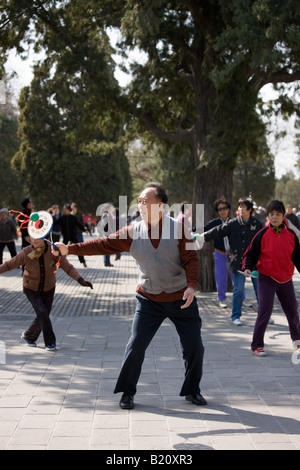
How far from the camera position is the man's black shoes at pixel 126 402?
533cm

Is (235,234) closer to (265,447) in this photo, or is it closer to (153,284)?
(153,284)

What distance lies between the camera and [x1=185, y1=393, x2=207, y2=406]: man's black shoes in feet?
17.9

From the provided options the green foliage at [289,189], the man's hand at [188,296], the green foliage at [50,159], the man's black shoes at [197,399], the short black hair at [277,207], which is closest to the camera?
the man's hand at [188,296]

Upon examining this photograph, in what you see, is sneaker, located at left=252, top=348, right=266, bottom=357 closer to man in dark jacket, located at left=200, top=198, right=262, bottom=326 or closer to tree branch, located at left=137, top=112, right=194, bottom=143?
man in dark jacket, located at left=200, top=198, right=262, bottom=326

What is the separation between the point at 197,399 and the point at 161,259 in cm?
123

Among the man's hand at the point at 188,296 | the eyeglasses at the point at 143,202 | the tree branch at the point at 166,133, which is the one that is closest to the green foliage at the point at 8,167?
the tree branch at the point at 166,133

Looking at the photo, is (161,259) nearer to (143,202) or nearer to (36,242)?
(143,202)

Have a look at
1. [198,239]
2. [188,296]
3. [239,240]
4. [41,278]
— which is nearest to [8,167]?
[239,240]

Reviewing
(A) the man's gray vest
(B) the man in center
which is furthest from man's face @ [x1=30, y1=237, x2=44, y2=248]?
(A) the man's gray vest

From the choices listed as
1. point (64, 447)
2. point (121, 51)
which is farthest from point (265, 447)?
point (121, 51)

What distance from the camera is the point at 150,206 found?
206 inches

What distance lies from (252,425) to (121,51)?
9.89m

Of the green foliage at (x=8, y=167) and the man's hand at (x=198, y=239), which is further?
the green foliage at (x=8, y=167)

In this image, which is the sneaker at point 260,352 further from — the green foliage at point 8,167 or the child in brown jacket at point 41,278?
the green foliage at point 8,167
